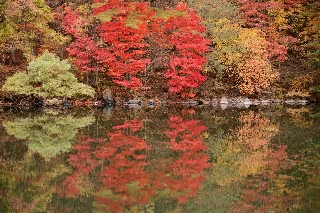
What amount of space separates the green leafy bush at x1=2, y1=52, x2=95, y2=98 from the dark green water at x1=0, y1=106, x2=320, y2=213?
12.6 m

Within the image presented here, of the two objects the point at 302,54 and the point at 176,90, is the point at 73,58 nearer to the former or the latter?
the point at 176,90

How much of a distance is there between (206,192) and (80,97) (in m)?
26.8

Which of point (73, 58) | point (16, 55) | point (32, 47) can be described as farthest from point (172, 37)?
point (16, 55)

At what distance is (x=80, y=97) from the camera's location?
1388 inches

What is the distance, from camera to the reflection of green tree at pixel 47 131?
1453 cm

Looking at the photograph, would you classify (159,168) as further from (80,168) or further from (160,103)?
(160,103)

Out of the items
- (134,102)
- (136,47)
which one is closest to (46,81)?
(134,102)

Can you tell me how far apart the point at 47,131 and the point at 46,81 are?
14.8m

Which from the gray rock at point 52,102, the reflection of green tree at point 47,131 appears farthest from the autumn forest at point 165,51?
the reflection of green tree at point 47,131

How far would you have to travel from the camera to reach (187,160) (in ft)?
41.3

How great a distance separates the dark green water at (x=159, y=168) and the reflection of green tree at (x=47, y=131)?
4cm

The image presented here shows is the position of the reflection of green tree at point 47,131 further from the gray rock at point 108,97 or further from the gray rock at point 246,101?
the gray rock at point 246,101

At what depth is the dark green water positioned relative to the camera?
863 centimetres

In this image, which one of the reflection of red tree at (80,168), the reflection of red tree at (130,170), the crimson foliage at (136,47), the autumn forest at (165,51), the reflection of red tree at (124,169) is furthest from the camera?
the crimson foliage at (136,47)
